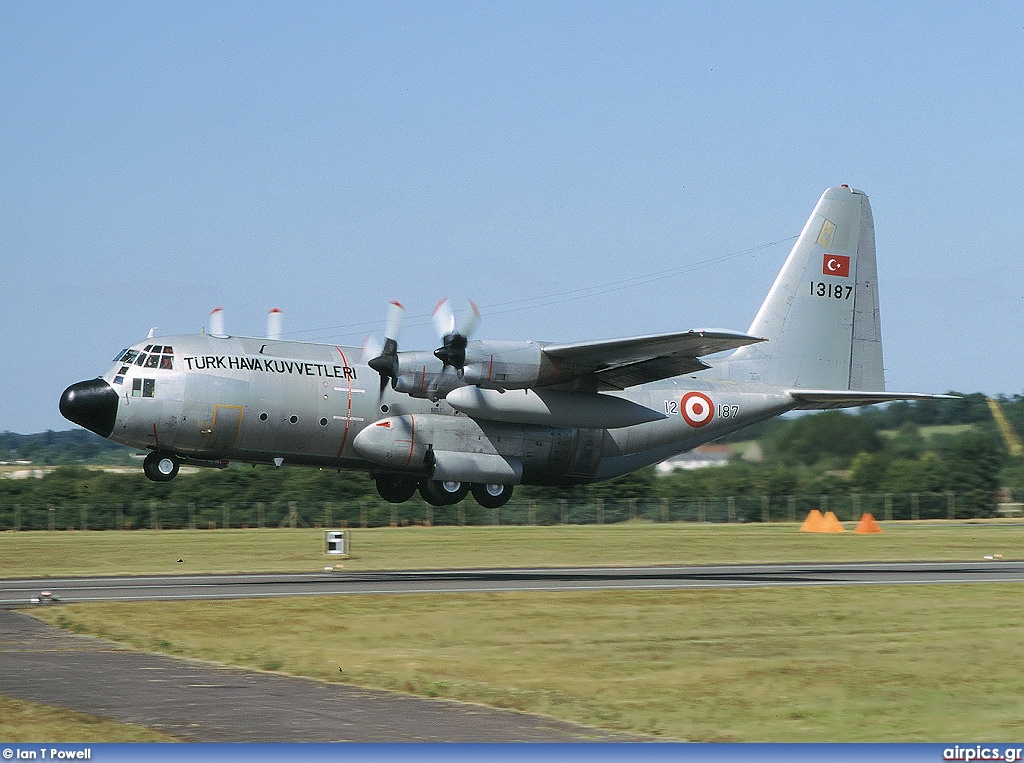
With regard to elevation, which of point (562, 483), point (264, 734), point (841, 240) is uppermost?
point (841, 240)

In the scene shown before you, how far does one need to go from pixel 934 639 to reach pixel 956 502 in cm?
4792

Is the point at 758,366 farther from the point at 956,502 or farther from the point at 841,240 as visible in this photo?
the point at 956,502

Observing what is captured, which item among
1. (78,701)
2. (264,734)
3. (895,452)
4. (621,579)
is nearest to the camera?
(264,734)

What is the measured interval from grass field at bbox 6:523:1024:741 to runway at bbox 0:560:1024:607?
64.0 inches

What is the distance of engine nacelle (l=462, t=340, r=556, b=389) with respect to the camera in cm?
2995

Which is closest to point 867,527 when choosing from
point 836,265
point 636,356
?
point 836,265

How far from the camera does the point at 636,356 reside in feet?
103

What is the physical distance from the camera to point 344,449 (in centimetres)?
3195

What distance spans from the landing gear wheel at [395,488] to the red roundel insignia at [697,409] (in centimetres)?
798

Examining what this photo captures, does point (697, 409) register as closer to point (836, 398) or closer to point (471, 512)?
point (836, 398)

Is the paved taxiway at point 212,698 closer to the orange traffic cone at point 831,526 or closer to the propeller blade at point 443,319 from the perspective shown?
the propeller blade at point 443,319

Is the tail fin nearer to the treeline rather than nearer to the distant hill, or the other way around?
the treeline

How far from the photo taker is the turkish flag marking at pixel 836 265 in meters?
39.3

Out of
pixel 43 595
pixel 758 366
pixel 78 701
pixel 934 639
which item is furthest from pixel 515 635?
pixel 758 366
